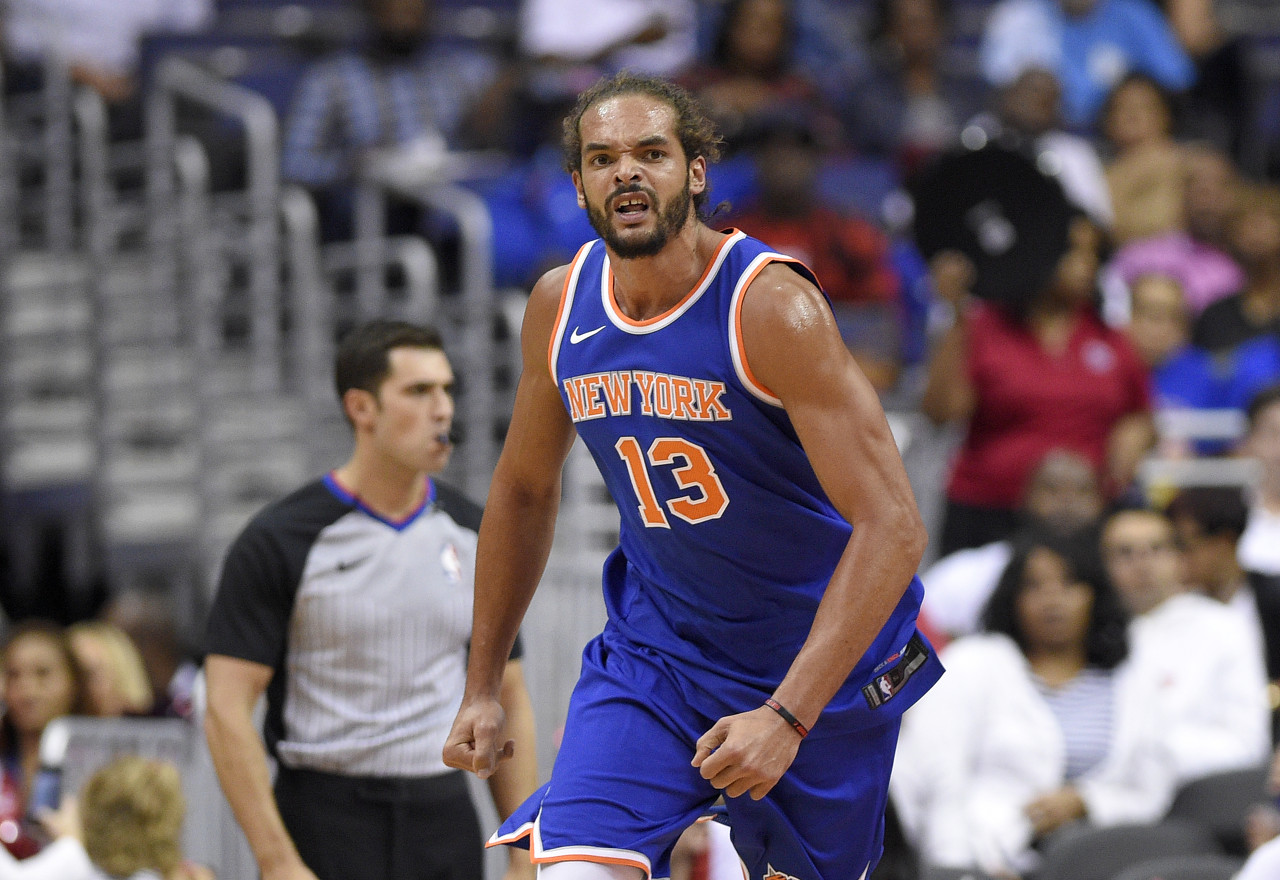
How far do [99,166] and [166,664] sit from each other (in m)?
2.29

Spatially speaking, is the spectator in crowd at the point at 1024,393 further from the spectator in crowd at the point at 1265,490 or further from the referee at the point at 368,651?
the referee at the point at 368,651

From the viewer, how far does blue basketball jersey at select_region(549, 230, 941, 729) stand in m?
3.15

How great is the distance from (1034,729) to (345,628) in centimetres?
287

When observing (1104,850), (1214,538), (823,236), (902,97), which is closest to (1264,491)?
(1214,538)

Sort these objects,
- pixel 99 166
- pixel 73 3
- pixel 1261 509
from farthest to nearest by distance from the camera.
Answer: pixel 73 3, pixel 99 166, pixel 1261 509

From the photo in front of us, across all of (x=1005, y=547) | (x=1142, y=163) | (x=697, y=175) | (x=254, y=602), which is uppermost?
(x=1142, y=163)

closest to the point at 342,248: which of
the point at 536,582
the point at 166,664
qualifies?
the point at 166,664

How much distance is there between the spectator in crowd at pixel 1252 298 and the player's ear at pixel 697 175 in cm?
604

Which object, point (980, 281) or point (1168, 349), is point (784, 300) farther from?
point (1168, 349)

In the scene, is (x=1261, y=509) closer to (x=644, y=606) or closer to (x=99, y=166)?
(x=644, y=606)

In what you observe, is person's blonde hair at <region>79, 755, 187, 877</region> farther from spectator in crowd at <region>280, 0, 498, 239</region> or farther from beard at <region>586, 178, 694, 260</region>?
spectator in crowd at <region>280, 0, 498, 239</region>

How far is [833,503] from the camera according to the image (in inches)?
122

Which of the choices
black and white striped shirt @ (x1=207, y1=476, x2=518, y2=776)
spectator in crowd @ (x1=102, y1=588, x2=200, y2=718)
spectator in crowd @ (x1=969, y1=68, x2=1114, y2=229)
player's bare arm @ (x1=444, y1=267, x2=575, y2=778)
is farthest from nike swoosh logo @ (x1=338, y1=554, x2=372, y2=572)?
spectator in crowd @ (x1=969, y1=68, x2=1114, y2=229)

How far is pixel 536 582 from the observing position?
3637 mm
